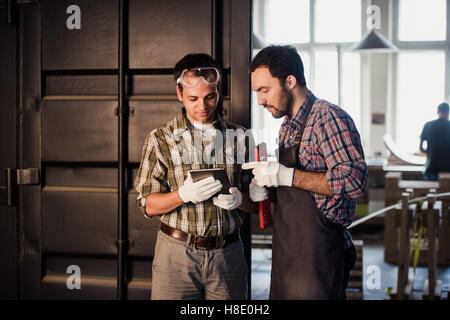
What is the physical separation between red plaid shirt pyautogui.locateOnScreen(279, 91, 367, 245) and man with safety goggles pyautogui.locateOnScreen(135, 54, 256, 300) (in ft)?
1.05

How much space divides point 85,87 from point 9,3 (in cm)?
58

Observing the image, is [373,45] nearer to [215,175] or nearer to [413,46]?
[413,46]

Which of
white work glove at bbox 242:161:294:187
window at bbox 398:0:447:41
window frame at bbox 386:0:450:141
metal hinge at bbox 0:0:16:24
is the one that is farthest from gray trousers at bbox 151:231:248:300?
window at bbox 398:0:447:41

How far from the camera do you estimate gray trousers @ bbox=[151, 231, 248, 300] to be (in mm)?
2166

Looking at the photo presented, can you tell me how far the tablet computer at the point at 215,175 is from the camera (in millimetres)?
2117

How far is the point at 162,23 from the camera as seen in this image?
2689 millimetres

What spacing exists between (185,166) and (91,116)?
765 millimetres

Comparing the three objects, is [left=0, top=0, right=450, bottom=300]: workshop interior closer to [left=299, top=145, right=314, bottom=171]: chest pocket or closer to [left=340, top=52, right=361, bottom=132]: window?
[left=299, top=145, right=314, bottom=171]: chest pocket

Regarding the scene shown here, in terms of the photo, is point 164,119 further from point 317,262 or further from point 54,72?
point 317,262

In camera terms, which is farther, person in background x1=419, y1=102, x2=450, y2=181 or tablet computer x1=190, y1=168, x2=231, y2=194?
person in background x1=419, y1=102, x2=450, y2=181

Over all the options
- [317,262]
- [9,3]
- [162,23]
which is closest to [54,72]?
[9,3]

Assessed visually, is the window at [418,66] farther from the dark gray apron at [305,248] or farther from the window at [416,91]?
the dark gray apron at [305,248]

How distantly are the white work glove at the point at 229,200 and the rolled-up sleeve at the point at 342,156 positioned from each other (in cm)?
37

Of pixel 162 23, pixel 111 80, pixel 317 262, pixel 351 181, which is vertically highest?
pixel 162 23
